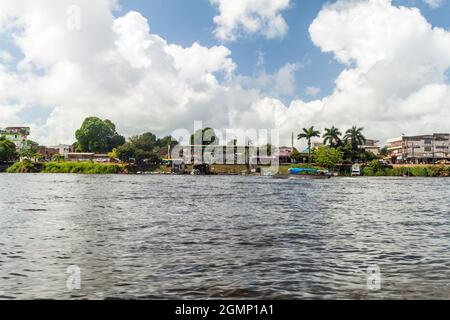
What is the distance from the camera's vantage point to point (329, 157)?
155 m

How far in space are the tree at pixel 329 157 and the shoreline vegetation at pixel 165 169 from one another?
382 centimetres

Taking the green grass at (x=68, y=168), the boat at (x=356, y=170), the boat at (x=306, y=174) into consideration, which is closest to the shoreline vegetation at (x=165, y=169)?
the green grass at (x=68, y=168)

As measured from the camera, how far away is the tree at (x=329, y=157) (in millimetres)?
154375

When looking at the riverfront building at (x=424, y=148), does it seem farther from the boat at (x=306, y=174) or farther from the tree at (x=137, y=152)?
the tree at (x=137, y=152)

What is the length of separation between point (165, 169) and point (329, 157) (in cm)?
6612

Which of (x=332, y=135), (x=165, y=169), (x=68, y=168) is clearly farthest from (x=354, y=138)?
(x=68, y=168)

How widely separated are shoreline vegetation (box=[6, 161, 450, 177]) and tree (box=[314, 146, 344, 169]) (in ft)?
12.5

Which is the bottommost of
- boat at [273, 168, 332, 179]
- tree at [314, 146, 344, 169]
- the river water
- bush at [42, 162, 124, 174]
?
the river water

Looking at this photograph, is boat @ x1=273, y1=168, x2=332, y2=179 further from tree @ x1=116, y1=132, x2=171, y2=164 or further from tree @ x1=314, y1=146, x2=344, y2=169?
tree @ x1=116, y1=132, x2=171, y2=164

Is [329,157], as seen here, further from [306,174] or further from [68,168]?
[68,168]

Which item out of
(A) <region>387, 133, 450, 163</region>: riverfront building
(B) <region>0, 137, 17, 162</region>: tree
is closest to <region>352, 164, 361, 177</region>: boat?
(A) <region>387, 133, 450, 163</region>: riverfront building

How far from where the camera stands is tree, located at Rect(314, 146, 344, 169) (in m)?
154

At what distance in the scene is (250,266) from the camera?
15.6 m

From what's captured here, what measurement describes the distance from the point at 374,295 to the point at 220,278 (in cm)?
463
